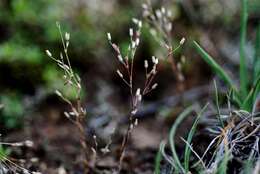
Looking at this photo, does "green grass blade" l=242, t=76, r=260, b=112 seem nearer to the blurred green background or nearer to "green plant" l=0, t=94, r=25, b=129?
the blurred green background

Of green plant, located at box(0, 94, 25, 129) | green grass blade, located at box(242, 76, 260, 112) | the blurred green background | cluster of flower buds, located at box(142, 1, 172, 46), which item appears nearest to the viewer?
green grass blade, located at box(242, 76, 260, 112)

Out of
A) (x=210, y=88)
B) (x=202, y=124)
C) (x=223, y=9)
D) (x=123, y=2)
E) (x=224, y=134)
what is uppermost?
(x=123, y=2)

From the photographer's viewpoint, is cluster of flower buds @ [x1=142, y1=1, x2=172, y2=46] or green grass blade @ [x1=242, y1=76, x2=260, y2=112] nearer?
green grass blade @ [x1=242, y1=76, x2=260, y2=112]

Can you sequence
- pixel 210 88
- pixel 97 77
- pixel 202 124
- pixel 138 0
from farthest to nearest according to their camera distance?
pixel 138 0 → pixel 97 77 → pixel 210 88 → pixel 202 124

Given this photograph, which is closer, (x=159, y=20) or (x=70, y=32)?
(x=159, y=20)

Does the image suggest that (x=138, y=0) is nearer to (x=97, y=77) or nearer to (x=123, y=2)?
(x=123, y=2)

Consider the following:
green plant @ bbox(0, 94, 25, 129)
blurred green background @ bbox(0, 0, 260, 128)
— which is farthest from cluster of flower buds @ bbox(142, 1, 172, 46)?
green plant @ bbox(0, 94, 25, 129)

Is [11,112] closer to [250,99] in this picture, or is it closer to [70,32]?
[70,32]

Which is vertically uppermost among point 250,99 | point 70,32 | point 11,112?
point 70,32

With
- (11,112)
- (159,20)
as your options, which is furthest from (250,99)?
(11,112)

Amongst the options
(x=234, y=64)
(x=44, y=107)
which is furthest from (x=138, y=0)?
(x=44, y=107)

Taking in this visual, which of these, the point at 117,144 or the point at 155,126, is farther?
the point at 155,126
